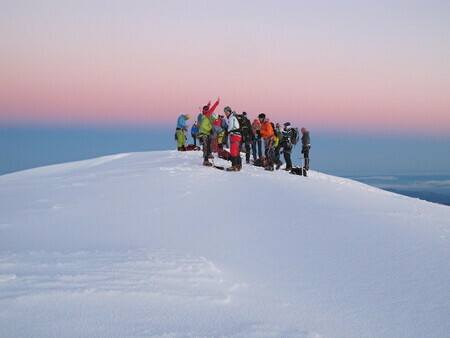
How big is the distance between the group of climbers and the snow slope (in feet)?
12.2

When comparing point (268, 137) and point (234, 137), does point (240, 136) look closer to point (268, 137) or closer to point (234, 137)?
point (234, 137)

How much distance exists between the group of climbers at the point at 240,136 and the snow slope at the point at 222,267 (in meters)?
3.72

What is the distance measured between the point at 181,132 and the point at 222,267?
14.5 metres

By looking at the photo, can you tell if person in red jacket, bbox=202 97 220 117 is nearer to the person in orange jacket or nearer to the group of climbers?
the group of climbers

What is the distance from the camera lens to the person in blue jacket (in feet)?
58.4

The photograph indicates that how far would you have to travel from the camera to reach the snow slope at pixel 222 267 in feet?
11.6

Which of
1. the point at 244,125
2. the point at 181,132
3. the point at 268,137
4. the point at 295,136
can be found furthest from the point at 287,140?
the point at 181,132

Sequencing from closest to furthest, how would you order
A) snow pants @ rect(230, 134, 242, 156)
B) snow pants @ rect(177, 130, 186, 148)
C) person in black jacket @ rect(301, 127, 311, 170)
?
snow pants @ rect(230, 134, 242, 156), person in black jacket @ rect(301, 127, 311, 170), snow pants @ rect(177, 130, 186, 148)

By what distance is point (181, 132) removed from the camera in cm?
1889

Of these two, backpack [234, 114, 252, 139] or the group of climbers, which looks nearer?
the group of climbers

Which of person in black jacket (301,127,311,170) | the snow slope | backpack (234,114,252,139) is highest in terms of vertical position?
backpack (234,114,252,139)

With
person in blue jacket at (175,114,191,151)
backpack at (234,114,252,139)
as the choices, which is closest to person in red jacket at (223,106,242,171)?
backpack at (234,114,252,139)

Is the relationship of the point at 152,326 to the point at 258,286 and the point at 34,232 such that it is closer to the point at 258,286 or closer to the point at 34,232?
the point at 258,286

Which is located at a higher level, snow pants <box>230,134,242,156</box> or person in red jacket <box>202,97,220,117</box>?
person in red jacket <box>202,97,220,117</box>
